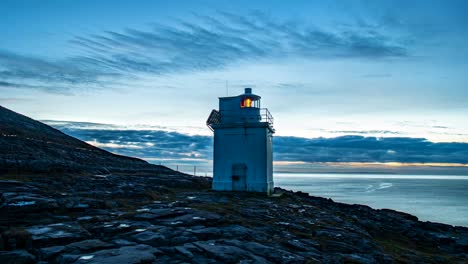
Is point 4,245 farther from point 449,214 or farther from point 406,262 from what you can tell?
point 449,214

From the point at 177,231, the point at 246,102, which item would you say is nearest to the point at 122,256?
the point at 177,231

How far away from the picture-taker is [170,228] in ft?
55.4

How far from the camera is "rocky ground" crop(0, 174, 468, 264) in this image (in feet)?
44.4

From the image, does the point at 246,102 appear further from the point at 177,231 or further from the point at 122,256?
the point at 122,256

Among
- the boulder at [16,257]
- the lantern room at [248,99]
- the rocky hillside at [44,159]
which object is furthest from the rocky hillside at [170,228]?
the lantern room at [248,99]

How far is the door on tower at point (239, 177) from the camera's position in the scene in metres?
31.8

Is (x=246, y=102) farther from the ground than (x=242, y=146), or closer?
farther from the ground

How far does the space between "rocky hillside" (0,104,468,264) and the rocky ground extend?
0.15 ft

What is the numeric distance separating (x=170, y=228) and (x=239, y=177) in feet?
50.5

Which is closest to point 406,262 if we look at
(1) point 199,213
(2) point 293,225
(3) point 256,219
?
(2) point 293,225

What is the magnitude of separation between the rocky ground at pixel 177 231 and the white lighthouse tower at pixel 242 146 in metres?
2.61

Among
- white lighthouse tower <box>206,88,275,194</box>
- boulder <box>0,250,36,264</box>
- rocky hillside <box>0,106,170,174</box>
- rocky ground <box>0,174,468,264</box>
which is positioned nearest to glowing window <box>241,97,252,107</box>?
white lighthouse tower <box>206,88,275,194</box>

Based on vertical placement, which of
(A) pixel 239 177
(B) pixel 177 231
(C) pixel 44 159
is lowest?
(B) pixel 177 231

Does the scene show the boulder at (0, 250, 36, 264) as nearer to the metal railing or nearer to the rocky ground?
the rocky ground
